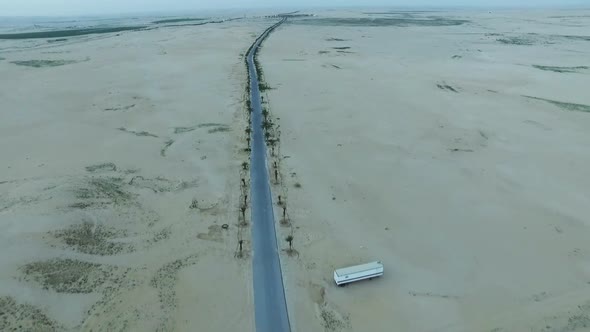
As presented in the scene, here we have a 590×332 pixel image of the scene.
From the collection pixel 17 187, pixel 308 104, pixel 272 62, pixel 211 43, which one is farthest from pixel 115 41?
pixel 17 187

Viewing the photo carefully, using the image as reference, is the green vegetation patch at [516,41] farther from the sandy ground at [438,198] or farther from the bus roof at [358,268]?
the bus roof at [358,268]

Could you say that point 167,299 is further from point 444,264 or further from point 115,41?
point 115,41

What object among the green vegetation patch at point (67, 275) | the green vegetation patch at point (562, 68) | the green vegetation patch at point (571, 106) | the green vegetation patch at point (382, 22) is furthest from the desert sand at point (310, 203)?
the green vegetation patch at point (382, 22)

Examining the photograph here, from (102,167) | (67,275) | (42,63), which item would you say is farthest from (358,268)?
(42,63)

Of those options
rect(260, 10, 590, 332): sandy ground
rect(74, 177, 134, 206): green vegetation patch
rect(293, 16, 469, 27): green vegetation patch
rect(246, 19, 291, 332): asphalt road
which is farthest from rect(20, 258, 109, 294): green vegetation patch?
rect(293, 16, 469, 27): green vegetation patch

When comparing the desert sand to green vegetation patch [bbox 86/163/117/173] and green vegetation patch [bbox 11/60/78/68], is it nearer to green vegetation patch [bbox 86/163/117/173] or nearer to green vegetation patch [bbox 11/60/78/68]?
green vegetation patch [bbox 86/163/117/173]

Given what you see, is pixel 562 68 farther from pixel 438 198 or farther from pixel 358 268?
pixel 358 268
